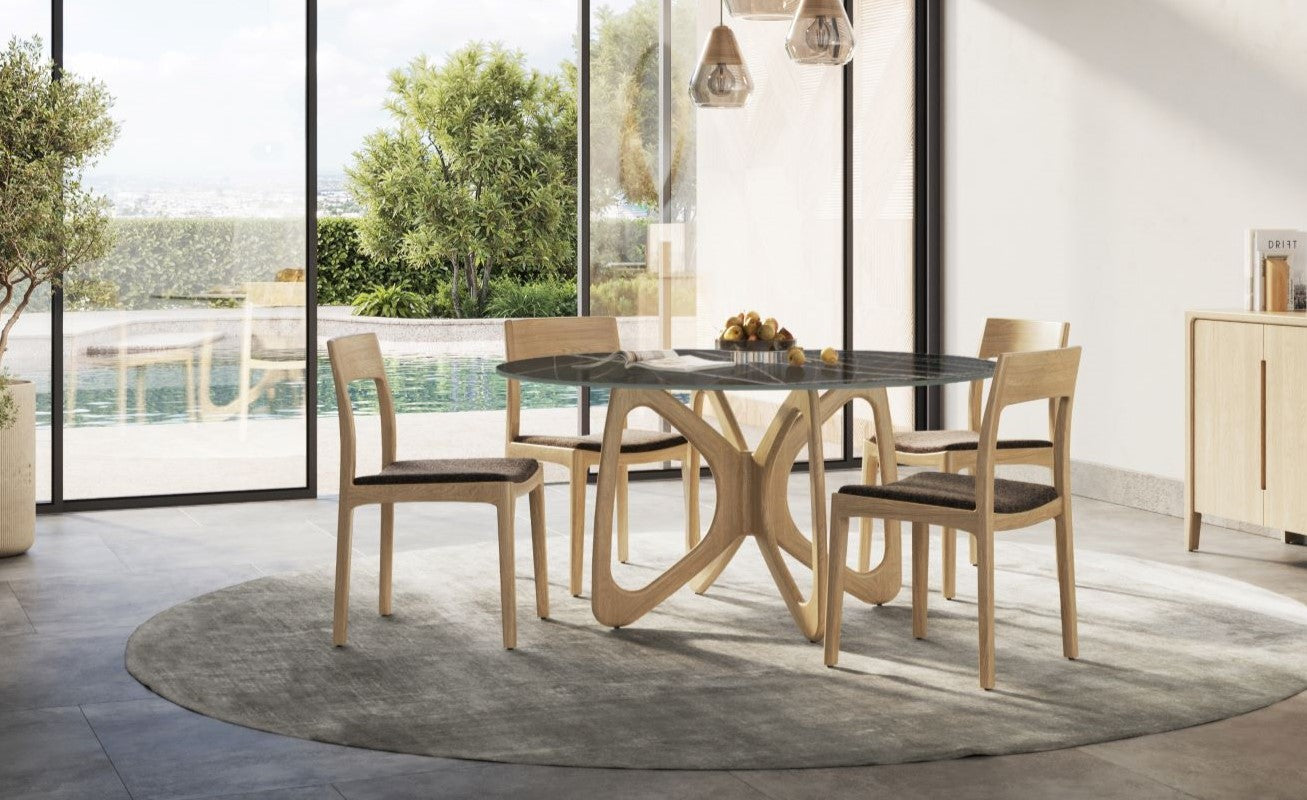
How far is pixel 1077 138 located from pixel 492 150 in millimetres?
7143

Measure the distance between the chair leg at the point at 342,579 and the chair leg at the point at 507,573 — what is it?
0.42 m

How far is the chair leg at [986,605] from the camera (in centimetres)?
399

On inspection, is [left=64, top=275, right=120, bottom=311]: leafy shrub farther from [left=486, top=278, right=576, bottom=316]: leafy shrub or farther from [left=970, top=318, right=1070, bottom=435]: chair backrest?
[left=486, top=278, right=576, bottom=316]: leafy shrub

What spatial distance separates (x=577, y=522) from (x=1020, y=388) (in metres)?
1.75

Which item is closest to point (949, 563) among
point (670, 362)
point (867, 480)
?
point (867, 480)

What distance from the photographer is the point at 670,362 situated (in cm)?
473

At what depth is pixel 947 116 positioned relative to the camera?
8.16 m

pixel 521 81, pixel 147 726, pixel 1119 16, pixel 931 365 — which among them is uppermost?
pixel 521 81

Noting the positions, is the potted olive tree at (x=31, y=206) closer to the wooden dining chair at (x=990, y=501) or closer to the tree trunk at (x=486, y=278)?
the wooden dining chair at (x=990, y=501)

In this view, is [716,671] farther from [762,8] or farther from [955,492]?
[762,8]

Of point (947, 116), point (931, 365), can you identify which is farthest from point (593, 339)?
point (947, 116)

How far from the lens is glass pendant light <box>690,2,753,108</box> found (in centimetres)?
491

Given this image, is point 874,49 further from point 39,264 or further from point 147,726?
point 147,726

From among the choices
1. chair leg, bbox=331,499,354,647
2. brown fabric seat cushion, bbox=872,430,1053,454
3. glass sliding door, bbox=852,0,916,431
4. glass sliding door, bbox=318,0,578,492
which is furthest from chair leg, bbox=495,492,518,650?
glass sliding door, bbox=318,0,578,492
